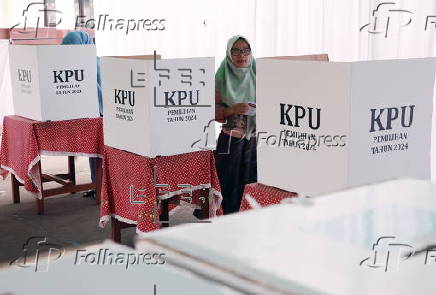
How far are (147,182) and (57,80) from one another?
3.97ft

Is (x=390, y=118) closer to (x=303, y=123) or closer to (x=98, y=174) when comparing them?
(x=303, y=123)

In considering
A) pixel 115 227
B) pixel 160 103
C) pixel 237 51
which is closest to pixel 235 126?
pixel 237 51

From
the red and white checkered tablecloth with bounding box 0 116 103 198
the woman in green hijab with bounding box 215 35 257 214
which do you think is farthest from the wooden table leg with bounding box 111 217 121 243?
the red and white checkered tablecloth with bounding box 0 116 103 198

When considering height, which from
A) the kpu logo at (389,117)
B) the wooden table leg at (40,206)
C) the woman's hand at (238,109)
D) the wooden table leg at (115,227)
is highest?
the kpu logo at (389,117)

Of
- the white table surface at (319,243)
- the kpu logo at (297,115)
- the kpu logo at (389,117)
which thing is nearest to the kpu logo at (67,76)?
the kpu logo at (297,115)

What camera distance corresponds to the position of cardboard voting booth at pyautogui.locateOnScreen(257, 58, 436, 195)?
1372 millimetres

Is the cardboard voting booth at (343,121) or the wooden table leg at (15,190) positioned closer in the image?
the cardboard voting booth at (343,121)

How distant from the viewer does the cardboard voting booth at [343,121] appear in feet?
4.50

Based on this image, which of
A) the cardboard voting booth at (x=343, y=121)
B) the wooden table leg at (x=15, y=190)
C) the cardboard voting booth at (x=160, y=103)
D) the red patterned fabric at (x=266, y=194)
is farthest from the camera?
the wooden table leg at (x=15, y=190)

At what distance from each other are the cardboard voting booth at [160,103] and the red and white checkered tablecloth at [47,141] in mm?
851

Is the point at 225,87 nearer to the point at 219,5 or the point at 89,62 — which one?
the point at 89,62

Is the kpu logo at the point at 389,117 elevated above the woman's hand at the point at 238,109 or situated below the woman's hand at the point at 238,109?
above

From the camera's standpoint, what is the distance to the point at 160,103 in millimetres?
2361

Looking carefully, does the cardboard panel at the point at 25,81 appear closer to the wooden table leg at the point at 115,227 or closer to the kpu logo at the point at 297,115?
the wooden table leg at the point at 115,227
